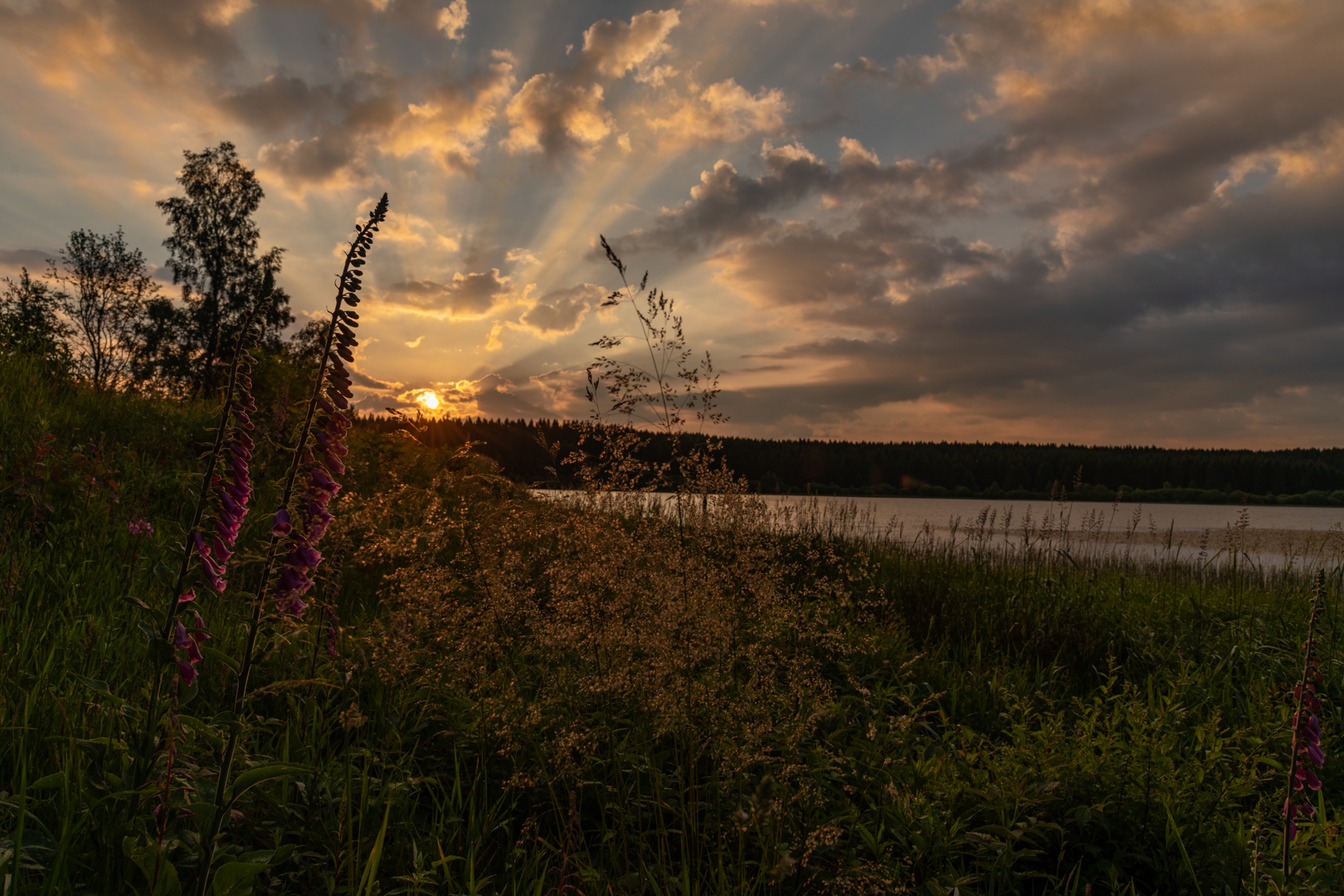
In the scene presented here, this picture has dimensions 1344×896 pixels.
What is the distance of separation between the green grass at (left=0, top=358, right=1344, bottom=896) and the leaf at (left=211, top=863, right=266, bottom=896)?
2 centimetres

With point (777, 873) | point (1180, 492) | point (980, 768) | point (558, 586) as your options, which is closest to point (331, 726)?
point (558, 586)

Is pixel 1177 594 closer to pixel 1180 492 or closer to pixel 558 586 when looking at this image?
pixel 558 586

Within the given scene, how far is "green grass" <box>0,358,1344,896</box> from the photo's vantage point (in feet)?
7.27

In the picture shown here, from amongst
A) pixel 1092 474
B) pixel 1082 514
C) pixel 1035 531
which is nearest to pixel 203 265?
pixel 1035 531

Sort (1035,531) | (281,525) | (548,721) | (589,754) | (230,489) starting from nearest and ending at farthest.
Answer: (281,525), (230,489), (589,754), (548,721), (1035,531)

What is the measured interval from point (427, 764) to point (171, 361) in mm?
34473

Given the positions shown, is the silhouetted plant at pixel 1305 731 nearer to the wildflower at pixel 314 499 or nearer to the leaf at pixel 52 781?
the wildflower at pixel 314 499

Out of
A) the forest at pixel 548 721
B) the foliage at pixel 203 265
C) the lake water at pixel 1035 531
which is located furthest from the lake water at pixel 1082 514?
the foliage at pixel 203 265

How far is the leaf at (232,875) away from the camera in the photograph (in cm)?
150

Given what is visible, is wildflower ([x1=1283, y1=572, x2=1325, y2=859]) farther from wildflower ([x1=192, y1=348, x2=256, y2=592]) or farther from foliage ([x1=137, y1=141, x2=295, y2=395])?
foliage ([x1=137, y1=141, x2=295, y2=395])

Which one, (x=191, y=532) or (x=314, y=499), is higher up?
(x=314, y=499)

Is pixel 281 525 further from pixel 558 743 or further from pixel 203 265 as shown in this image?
pixel 203 265

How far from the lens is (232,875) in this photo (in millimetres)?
1542

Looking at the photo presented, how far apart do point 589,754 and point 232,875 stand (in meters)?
1.39
